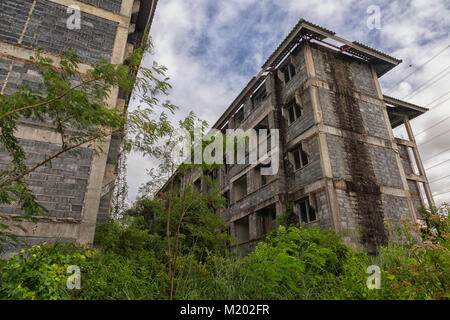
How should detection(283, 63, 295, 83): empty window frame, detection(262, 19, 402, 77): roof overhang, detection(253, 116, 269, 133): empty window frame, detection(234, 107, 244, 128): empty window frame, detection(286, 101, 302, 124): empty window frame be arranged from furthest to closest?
detection(234, 107, 244, 128): empty window frame → detection(253, 116, 269, 133): empty window frame → detection(283, 63, 295, 83): empty window frame → detection(286, 101, 302, 124): empty window frame → detection(262, 19, 402, 77): roof overhang

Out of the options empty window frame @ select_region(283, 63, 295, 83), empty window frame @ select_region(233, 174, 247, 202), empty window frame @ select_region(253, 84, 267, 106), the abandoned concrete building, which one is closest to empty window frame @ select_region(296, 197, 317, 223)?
the abandoned concrete building

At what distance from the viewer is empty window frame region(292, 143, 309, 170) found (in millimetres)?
14391

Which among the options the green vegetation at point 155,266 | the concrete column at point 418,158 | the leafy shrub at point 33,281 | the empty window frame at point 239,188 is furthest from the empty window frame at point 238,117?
the leafy shrub at point 33,281

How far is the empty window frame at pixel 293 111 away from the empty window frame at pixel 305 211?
4.88 metres

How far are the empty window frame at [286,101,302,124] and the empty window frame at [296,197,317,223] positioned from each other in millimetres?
4883

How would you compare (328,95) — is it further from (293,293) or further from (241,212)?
(293,293)

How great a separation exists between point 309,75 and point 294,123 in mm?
2647

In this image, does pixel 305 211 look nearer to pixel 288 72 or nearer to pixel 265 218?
pixel 265 218

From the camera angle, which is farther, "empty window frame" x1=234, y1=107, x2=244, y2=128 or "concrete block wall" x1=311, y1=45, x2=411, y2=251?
"empty window frame" x1=234, y1=107, x2=244, y2=128

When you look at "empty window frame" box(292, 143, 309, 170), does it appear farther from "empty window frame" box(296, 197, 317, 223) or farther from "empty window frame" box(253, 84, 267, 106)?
"empty window frame" box(253, 84, 267, 106)

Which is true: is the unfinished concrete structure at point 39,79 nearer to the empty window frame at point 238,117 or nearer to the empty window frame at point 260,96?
the empty window frame at point 260,96

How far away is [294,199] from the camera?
45.6ft

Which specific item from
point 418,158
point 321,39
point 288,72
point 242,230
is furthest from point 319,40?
point 242,230
